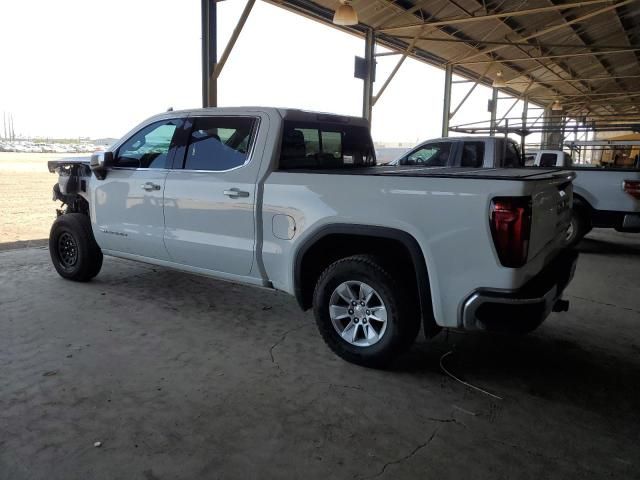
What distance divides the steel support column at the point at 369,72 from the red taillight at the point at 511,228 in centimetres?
1112

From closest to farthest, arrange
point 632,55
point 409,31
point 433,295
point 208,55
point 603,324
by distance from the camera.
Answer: point 433,295 → point 603,324 → point 208,55 → point 409,31 → point 632,55

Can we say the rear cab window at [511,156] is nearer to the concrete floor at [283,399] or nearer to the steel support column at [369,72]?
the concrete floor at [283,399]

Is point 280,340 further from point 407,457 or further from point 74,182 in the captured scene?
point 74,182

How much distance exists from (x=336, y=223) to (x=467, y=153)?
203 inches

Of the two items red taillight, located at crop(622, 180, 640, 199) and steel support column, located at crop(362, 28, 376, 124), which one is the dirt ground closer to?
steel support column, located at crop(362, 28, 376, 124)

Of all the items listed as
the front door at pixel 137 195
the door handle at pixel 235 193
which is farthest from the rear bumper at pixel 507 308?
the front door at pixel 137 195

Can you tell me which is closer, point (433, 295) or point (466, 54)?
point (433, 295)

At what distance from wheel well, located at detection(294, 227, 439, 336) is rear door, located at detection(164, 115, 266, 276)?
49 centimetres

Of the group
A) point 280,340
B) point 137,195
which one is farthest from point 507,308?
point 137,195

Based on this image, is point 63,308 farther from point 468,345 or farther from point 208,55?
point 208,55

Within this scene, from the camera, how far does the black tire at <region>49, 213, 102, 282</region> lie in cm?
522

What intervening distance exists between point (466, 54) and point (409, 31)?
4.25 m

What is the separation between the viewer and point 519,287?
9.27 ft

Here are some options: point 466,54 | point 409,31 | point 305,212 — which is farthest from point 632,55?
point 305,212
